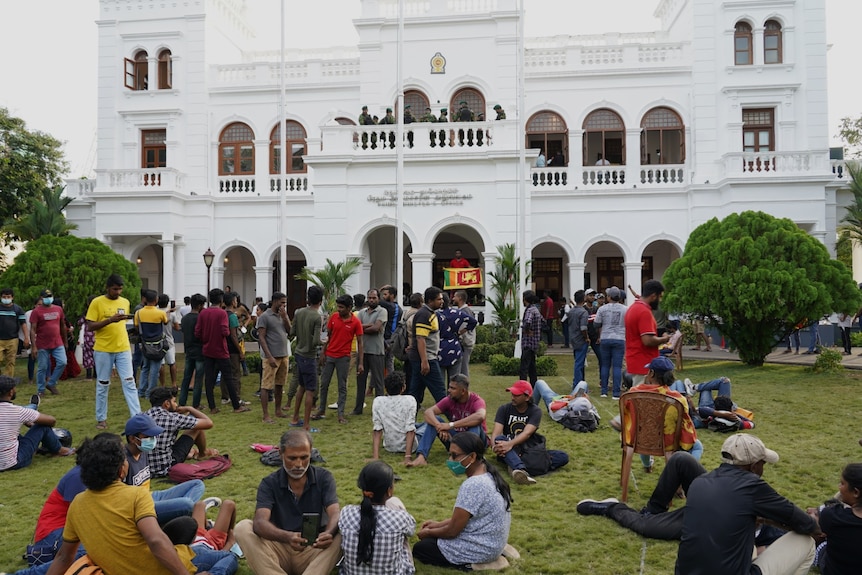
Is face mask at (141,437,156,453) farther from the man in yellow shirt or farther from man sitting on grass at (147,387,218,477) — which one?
the man in yellow shirt

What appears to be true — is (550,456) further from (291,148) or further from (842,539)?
(291,148)

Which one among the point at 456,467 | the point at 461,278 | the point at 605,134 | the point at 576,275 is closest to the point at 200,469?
the point at 456,467

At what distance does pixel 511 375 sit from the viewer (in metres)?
13.2

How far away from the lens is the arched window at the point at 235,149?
2264 centimetres

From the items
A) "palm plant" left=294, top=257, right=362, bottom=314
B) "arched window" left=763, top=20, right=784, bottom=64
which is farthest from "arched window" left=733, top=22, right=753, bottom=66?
"palm plant" left=294, top=257, right=362, bottom=314

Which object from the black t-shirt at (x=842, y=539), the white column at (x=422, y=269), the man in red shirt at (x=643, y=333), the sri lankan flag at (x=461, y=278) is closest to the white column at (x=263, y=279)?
the white column at (x=422, y=269)

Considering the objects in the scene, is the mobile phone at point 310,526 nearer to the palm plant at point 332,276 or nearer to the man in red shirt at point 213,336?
the man in red shirt at point 213,336

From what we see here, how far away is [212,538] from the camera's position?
177 inches

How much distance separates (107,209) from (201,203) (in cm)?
297

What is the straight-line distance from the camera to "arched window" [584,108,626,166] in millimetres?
21094

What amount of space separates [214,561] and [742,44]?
21626 millimetres

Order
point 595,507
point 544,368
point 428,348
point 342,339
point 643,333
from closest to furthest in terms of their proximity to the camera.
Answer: point 595,507
point 643,333
point 428,348
point 342,339
point 544,368

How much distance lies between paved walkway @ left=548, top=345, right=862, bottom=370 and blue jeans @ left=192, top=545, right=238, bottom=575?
1355 cm

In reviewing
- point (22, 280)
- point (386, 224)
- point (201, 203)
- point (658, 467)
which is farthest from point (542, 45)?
point (658, 467)
